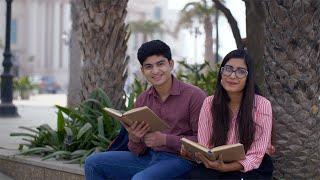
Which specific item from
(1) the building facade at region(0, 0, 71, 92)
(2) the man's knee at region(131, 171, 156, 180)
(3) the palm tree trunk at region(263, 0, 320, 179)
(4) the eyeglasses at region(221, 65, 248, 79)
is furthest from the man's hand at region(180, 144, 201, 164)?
(1) the building facade at region(0, 0, 71, 92)

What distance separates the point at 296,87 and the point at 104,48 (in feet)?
10.6

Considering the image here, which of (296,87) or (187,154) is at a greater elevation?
(296,87)

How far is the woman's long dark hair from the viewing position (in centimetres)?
391

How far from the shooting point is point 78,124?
6855 millimetres

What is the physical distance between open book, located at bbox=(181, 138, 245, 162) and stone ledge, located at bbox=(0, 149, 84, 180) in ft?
7.12

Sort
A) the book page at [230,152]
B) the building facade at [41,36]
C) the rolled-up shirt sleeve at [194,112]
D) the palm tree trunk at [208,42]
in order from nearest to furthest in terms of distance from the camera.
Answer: the book page at [230,152]
the rolled-up shirt sleeve at [194,112]
the palm tree trunk at [208,42]
the building facade at [41,36]

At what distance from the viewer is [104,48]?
293 inches

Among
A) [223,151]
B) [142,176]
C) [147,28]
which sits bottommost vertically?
[142,176]

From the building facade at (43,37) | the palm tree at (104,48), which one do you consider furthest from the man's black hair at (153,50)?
the building facade at (43,37)

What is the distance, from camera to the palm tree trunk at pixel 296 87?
4.73 m

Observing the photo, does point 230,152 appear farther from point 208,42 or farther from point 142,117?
point 208,42

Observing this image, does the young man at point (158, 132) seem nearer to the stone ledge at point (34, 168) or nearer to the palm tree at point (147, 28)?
the stone ledge at point (34, 168)

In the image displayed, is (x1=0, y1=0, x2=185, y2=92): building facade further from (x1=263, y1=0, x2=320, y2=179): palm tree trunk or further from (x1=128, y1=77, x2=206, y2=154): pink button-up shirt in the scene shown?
(x1=128, y1=77, x2=206, y2=154): pink button-up shirt

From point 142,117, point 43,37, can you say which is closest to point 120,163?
point 142,117
